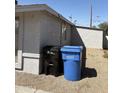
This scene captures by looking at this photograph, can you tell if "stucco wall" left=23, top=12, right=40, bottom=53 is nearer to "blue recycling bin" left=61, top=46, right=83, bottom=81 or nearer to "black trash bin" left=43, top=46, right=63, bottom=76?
"black trash bin" left=43, top=46, right=63, bottom=76

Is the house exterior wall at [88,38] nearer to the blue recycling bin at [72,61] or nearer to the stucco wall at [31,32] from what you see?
the stucco wall at [31,32]

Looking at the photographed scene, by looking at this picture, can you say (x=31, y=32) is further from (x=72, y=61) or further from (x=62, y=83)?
(x=62, y=83)

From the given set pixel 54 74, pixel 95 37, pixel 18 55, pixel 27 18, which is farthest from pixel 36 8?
pixel 95 37

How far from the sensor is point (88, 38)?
15578 millimetres

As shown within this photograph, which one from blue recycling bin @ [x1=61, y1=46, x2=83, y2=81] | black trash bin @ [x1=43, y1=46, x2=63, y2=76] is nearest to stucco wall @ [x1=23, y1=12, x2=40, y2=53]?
black trash bin @ [x1=43, y1=46, x2=63, y2=76]

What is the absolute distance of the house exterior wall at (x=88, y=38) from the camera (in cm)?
1552

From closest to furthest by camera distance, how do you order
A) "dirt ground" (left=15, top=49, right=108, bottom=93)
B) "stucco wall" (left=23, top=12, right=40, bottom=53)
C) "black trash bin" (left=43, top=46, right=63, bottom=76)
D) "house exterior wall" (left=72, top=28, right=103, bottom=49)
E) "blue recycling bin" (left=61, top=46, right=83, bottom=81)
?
"dirt ground" (left=15, top=49, right=108, bottom=93) → "blue recycling bin" (left=61, top=46, right=83, bottom=81) → "black trash bin" (left=43, top=46, right=63, bottom=76) → "stucco wall" (left=23, top=12, right=40, bottom=53) → "house exterior wall" (left=72, top=28, right=103, bottom=49)

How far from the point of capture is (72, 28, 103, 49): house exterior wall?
15516mm

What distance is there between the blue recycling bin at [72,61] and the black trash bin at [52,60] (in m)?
0.52

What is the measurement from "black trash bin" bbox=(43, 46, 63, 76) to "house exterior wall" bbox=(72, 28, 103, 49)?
396 inches

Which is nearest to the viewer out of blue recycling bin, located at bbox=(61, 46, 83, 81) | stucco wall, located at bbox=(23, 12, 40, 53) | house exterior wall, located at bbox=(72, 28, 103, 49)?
blue recycling bin, located at bbox=(61, 46, 83, 81)

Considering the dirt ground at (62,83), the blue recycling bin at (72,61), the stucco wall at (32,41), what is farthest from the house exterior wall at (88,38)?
the blue recycling bin at (72,61)
